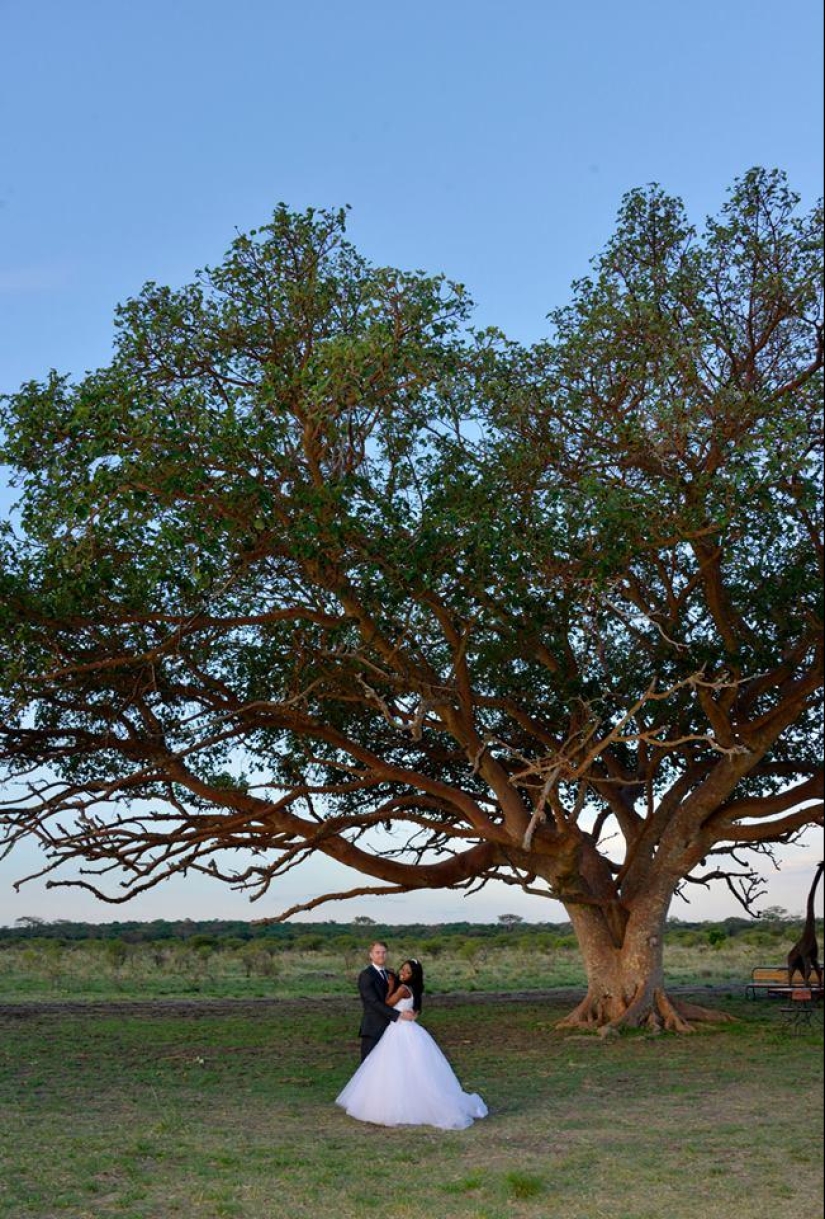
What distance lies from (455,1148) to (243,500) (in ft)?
19.9

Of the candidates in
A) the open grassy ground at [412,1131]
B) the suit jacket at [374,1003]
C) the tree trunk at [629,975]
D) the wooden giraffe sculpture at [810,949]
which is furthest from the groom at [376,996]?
the wooden giraffe sculpture at [810,949]

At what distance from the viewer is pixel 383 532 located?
1345 centimetres

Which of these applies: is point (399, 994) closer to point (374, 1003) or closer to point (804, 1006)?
point (374, 1003)

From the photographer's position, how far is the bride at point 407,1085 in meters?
11.4

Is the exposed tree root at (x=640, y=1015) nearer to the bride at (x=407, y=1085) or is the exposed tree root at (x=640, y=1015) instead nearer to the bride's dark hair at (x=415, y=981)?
the bride's dark hair at (x=415, y=981)

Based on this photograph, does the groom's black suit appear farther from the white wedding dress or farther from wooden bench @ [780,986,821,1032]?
wooden bench @ [780,986,821,1032]

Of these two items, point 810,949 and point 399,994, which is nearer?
point 810,949

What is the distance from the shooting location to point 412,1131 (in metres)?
11.1

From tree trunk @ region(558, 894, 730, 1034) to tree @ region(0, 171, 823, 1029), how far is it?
59 mm

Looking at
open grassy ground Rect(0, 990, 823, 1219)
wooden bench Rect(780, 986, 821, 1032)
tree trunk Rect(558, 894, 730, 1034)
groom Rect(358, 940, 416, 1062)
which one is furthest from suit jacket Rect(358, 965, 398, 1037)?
wooden bench Rect(780, 986, 821, 1032)

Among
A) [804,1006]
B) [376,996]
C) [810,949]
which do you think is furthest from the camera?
[376,996]

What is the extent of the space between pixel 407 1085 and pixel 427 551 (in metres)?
4.96

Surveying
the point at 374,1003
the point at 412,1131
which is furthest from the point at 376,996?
the point at 412,1131

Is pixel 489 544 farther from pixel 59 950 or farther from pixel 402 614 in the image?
pixel 59 950
